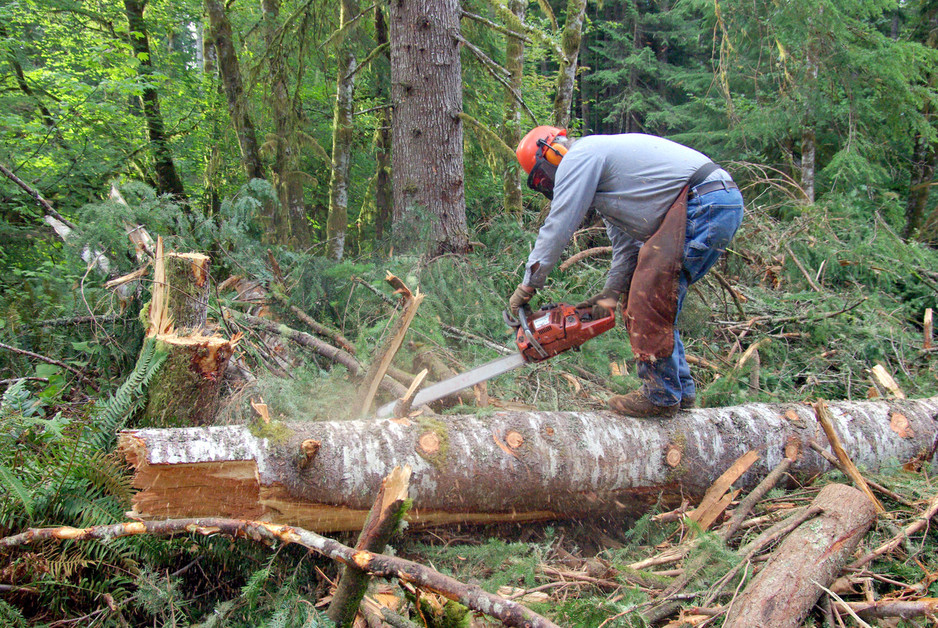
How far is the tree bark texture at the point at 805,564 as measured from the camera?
1708 mm

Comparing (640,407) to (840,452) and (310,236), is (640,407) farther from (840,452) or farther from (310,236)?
(310,236)

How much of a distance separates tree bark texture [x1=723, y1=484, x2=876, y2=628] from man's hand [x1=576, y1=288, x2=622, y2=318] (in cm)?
127

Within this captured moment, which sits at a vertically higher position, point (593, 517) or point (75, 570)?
point (75, 570)

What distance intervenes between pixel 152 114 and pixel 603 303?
6.36 metres

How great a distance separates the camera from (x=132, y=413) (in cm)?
240

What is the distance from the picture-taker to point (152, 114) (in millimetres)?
6590

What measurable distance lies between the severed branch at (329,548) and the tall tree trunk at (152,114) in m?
5.74

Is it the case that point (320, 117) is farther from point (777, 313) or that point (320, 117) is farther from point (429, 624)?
point (429, 624)

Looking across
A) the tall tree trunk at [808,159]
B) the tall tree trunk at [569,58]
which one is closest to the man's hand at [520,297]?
the tall tree trunk at [569,58]

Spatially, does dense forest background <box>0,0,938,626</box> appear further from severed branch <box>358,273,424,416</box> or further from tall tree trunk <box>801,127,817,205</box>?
tall tree trunk <box>801,127,817,205</box>

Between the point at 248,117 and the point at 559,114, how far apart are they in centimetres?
372

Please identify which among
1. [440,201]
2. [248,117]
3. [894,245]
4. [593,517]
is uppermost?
[248,117]

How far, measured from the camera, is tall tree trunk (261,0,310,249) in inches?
231

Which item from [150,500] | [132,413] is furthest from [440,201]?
[150,500]
